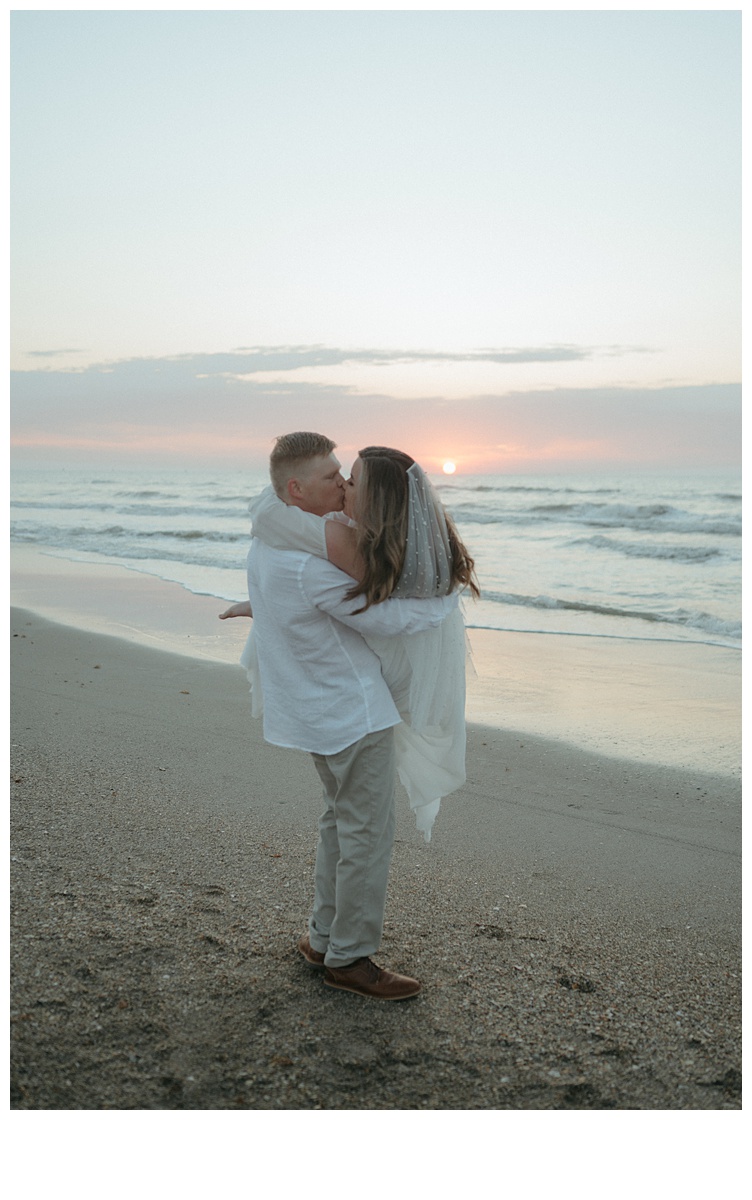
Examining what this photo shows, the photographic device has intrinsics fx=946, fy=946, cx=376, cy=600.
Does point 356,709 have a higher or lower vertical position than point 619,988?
higher

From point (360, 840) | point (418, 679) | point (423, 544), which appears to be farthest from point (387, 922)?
point (423, 544)

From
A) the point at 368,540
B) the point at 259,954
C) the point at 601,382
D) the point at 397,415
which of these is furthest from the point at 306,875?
the point at 601,382

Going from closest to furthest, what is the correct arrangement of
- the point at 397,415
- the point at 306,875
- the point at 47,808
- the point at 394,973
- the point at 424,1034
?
the point at 424,1034
the point at 394,973
the point at 306,875
the point at 47,808
the point at 397,415

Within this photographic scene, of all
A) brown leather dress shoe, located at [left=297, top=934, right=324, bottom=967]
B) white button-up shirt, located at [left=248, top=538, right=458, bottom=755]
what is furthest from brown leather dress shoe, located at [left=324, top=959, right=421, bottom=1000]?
white button-up shirt, located at [left=248, top=538, right=458, bottom=755]

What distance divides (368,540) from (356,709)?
1.77ft

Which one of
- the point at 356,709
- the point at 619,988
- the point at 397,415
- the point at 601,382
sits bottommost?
the point at 619,988

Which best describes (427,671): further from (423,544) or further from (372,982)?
(372,982)

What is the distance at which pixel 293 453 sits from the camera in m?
2.91

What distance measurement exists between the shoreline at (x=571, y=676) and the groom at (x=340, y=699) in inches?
86.2

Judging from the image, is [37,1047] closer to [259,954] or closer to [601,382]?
[259,954]

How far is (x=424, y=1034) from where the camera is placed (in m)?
2.81

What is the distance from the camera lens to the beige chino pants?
9.80 feet

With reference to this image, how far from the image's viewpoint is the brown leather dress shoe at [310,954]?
3.14m

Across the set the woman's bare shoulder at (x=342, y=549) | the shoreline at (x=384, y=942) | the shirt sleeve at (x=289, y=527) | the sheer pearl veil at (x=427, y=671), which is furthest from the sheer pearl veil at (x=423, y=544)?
the shoreline at (x=384, y=942)
